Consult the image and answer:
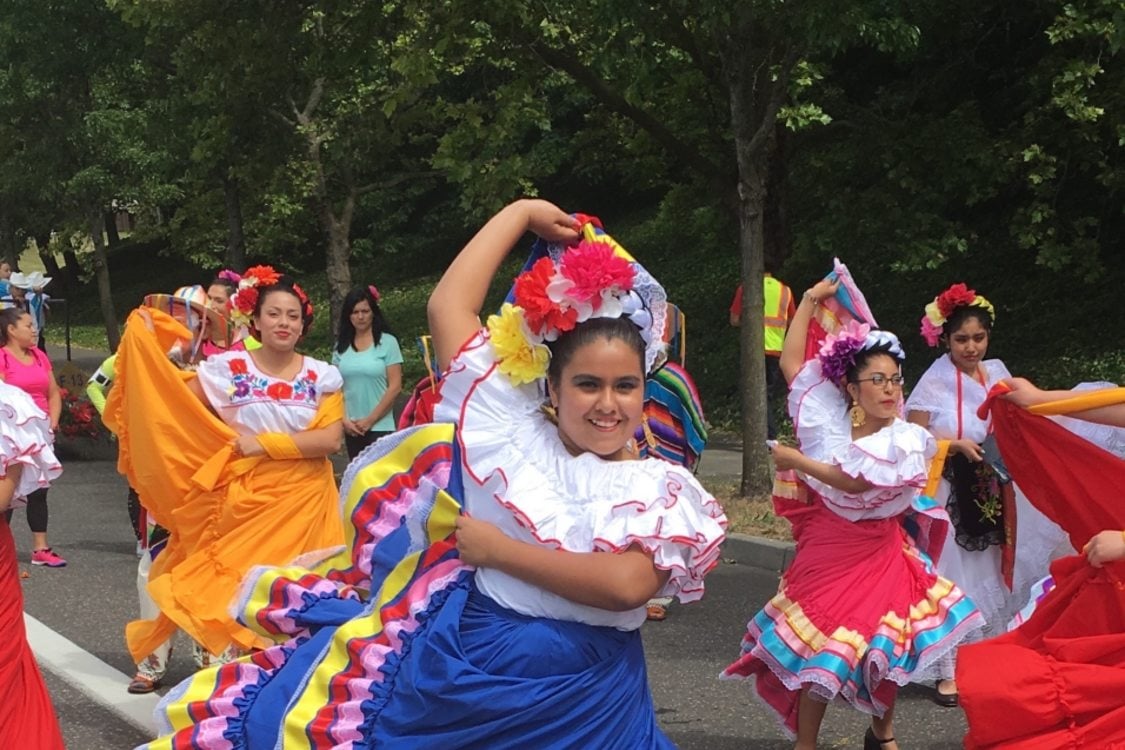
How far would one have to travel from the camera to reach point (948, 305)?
21.4ft

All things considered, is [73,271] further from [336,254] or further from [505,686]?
[505,686]

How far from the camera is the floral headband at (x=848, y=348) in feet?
17.6

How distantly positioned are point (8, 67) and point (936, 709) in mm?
19776

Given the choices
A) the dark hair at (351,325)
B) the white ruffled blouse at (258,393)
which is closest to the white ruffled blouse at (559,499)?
the white ruffled blouse at (258,393)

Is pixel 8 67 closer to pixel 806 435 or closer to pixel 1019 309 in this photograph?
pixel 1019 309

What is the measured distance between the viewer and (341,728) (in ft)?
9.84

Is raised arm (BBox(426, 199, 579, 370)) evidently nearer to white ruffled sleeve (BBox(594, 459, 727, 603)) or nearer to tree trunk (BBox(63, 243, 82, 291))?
Answer: white ruffled sleeve (BBox(594, 459, 727, 603))

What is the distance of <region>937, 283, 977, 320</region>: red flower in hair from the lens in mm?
6445

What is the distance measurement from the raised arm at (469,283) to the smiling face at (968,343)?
11.8ft

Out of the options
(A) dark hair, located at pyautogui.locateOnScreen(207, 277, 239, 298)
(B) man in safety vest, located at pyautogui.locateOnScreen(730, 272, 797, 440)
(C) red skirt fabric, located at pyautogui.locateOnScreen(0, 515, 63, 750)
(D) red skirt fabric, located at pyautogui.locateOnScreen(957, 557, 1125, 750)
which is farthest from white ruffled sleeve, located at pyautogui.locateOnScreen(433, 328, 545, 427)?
(B) man in safety vest, located at pyautogui.locateOnScreen(730, 272, 797, 440)

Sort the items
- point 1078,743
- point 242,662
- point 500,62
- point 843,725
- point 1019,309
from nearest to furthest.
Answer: point 242,662 < point 1078,743 < point 843,725 < point 500,62 < point 1019,309

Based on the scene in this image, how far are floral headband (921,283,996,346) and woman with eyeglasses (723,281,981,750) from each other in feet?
3.80

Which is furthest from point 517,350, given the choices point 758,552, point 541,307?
point 758,552

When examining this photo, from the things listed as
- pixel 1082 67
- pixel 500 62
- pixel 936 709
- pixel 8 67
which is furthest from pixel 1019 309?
pixel 8 67
